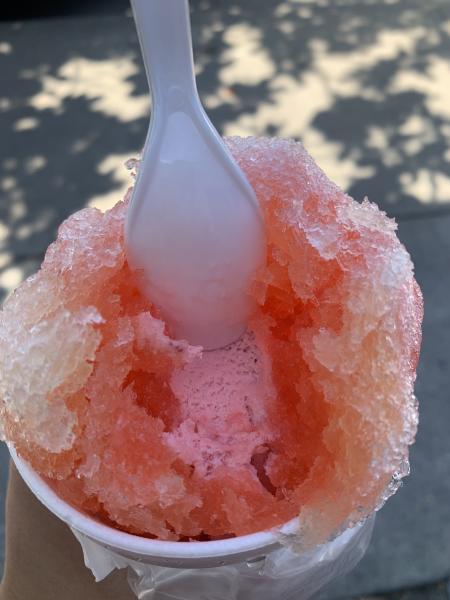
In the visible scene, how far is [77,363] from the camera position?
67 cm

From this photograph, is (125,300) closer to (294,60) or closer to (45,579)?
(45,579)

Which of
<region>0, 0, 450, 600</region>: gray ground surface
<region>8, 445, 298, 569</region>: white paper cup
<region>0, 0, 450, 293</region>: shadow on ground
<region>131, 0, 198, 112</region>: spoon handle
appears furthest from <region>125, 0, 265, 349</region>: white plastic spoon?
<region>0, 0, 450, 293</region>: shadow on ground

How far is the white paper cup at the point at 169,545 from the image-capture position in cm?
67

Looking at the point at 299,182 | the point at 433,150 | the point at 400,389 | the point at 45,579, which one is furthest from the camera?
the point at 433,150

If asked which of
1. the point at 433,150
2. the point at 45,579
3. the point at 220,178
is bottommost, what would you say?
the point at 433,150

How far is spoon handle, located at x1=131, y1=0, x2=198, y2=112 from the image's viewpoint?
638 mm

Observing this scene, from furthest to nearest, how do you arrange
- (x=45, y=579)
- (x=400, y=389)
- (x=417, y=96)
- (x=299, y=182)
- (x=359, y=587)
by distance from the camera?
(x=417, y=96), (x=359, y=587), (x=45, y=579), (x=299, y=182), (x=400, y=389)

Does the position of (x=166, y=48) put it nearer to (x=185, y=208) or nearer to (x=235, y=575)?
(x=185, y=208)

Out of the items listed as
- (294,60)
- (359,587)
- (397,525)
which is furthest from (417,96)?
(359,587)

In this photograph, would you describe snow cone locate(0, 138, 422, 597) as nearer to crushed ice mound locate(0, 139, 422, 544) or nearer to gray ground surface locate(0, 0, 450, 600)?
crushed ice mound locate(0, 139, 422, 544)

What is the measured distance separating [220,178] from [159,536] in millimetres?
381

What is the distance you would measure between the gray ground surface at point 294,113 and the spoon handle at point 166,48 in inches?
47.8

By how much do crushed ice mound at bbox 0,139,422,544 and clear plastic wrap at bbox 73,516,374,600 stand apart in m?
0.23

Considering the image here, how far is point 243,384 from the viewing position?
83 centimetres
